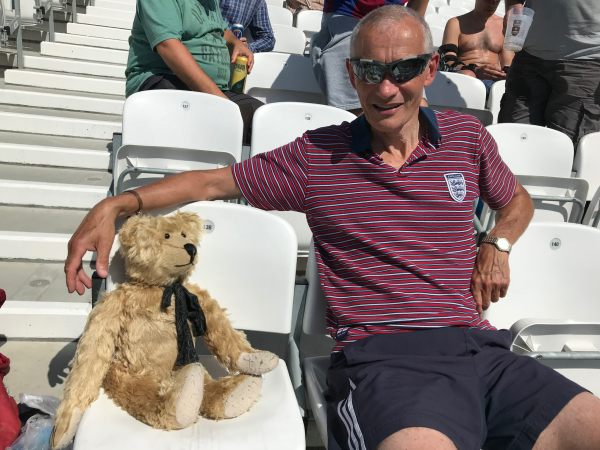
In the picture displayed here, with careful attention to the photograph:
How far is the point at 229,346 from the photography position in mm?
1593

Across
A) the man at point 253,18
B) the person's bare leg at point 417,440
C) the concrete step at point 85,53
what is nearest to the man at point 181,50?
the man at point 253,18

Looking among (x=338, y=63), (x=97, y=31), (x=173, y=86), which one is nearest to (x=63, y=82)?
(x=97, y=31)

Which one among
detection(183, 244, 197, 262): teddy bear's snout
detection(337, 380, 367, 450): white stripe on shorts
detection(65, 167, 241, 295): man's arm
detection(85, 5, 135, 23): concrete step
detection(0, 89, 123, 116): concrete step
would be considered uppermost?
detection(85, 5, 135, 23): concrete step

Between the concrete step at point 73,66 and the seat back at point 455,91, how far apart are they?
2.81 m

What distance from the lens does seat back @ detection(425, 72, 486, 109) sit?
12.9 feet

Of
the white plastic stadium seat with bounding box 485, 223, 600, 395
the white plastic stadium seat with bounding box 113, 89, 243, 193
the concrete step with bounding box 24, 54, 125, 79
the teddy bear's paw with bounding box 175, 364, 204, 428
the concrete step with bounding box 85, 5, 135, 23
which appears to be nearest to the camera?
the teddy bear's paw with bounding box 175, 364, 204, 428

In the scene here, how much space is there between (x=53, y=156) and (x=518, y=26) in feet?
9.82

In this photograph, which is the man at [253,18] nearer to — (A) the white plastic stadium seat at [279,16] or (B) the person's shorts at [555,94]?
(A) the white plastic stadium seat at [279,16]

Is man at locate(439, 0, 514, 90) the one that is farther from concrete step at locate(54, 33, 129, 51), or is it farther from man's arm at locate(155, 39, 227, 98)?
concrete step at locate(54, 33, 129, 51)

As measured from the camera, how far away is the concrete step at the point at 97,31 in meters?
5.48

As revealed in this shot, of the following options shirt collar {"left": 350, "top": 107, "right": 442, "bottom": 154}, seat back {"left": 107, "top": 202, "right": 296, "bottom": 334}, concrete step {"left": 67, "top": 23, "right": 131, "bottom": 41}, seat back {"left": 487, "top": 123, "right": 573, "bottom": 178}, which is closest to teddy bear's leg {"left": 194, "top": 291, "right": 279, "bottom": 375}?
seat back {"left": 107, "top": 202, "right": 296, "bottom": 334}

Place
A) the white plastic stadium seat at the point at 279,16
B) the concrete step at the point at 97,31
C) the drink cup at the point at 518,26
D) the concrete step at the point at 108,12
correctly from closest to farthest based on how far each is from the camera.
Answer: the drink cup at the point at 518,26, the concrete step at the point at 97,31, the concrete step at the point at 108,12, the white plastic stadium seat at the point at 279,16

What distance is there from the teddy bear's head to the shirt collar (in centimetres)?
58

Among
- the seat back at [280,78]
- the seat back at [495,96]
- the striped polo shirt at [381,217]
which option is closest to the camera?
the striped polo shirt at [381,217]
